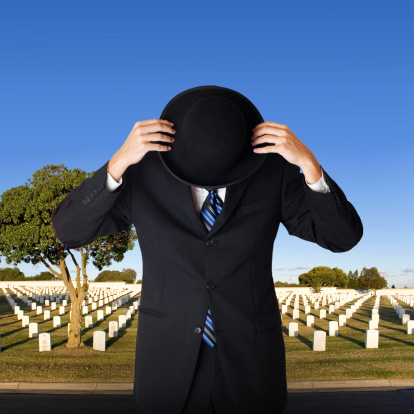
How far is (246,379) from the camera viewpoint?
1.84 metres

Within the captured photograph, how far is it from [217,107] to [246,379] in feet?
3.50

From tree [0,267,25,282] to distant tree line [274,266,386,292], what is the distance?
36501 millimetres

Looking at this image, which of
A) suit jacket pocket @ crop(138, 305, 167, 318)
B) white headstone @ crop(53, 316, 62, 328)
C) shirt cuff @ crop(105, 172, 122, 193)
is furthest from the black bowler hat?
white headstone @ crop(53, 316, 62, 328)

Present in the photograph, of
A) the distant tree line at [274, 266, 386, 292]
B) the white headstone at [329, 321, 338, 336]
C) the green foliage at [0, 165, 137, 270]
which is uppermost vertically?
the green foliage at [0, 165, 137, 270]

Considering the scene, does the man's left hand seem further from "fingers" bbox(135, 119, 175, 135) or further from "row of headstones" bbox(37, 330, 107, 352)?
"row of headstones" bbox(37, 330, 107, 352)

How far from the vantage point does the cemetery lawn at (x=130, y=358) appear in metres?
12.1

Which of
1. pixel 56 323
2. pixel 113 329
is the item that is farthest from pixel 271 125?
pixel 56 323

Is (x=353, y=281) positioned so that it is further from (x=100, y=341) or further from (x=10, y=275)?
(x=100, y=341)

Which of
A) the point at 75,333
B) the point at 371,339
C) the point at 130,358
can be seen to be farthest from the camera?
the point at 75,333

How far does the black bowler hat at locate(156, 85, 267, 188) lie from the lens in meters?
1.78

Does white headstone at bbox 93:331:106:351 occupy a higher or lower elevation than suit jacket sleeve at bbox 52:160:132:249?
lower

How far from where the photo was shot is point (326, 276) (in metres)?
67.5

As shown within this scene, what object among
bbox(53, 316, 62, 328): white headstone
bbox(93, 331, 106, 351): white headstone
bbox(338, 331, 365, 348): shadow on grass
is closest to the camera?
bbox(93, 331, 106, 351): white headstone

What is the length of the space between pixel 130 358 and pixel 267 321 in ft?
43.9
